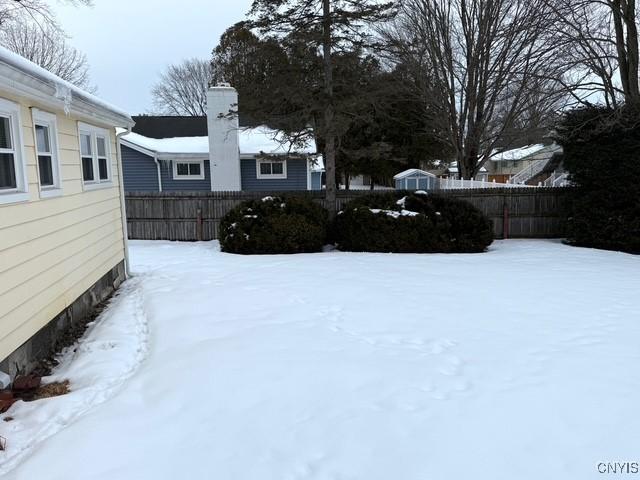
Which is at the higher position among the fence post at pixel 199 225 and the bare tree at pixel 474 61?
the bare tree at pixel 474 61

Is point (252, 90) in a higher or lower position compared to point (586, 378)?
higher

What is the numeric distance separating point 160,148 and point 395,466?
1616cm

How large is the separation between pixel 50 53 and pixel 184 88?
15.1 metres

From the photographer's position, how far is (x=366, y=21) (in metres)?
11.4

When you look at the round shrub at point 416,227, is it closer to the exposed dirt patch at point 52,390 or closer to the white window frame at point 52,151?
the white window frame at point 52,151

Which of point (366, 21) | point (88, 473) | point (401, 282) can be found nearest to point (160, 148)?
point (366, 21)

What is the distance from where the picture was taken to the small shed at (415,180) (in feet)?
80.5

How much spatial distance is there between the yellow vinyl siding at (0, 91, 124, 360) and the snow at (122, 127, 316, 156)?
9.93m

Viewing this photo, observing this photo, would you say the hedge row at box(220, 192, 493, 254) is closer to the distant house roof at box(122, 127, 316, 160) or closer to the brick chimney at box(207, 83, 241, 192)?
the distant house roof at box(122, 127, 316, 160)

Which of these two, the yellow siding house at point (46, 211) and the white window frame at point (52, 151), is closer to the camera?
the yellow siding house at point (46, 211)

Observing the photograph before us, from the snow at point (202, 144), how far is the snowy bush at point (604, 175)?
8.11 metres

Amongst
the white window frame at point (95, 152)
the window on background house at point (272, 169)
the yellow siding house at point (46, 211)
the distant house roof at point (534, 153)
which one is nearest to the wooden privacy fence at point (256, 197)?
the window on background house at point (272, 169)

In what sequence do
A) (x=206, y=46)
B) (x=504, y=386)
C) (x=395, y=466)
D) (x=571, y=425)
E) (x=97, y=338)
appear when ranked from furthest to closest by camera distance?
(x=206, y=46)
(x=97, y=338)
(x=504, y=386)
(x=571, y=425)
(x=395, y=466)

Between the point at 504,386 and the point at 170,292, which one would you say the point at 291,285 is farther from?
the point at 504,386
